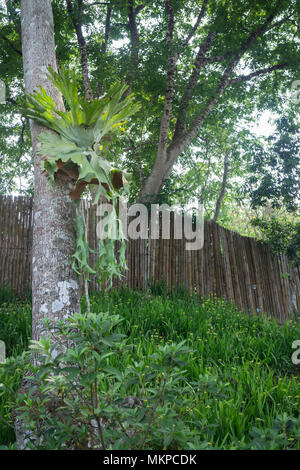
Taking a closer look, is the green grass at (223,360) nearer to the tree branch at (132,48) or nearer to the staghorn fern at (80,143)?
the staghorn fern at (80,143)

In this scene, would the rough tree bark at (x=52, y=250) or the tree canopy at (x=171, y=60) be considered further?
the tree canopy at (x=171, y=60)

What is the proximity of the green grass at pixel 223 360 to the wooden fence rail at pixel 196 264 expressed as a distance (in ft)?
2.80

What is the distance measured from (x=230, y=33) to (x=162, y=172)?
2834mm

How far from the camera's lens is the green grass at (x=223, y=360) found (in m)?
A: 2.07

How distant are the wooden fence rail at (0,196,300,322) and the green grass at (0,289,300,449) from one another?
2.80 ft

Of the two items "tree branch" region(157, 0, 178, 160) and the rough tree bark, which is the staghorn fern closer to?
the rough tree bark

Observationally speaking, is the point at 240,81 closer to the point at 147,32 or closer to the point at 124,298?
the point at 147,32

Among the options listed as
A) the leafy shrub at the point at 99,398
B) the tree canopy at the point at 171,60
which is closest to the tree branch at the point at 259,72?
the tree canopy at the point at 171,60

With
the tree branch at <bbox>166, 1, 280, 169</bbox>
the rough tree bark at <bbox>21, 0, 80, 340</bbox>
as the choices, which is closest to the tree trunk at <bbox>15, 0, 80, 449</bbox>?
the rough tree bark at <bbox>21, 0, 80, 340</bbox>

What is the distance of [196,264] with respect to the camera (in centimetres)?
688

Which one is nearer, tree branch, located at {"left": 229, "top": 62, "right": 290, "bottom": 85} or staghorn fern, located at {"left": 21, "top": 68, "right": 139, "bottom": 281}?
staghorn fern, located at {"left": 21, "top": 68, "right": 139, "bottom": 281}

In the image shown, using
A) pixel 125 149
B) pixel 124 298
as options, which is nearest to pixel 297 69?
pixel 125 149

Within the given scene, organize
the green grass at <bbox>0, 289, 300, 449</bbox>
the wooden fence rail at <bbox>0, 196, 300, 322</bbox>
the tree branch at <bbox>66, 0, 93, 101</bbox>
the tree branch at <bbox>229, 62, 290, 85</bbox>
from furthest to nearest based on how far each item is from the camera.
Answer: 1. the tree branch at <bbox>229, 62, 290, 85</bbox>
2. the tree branch at <bbox>66, 0, 93, 101</bbox>
3. the wooden fence rail at <bbox>0, 196, 300, 322</bbox>
4. the green grass at <bbox>0, 289, 300, 449</bbox>

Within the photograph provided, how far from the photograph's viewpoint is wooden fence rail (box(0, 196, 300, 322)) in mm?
6090
